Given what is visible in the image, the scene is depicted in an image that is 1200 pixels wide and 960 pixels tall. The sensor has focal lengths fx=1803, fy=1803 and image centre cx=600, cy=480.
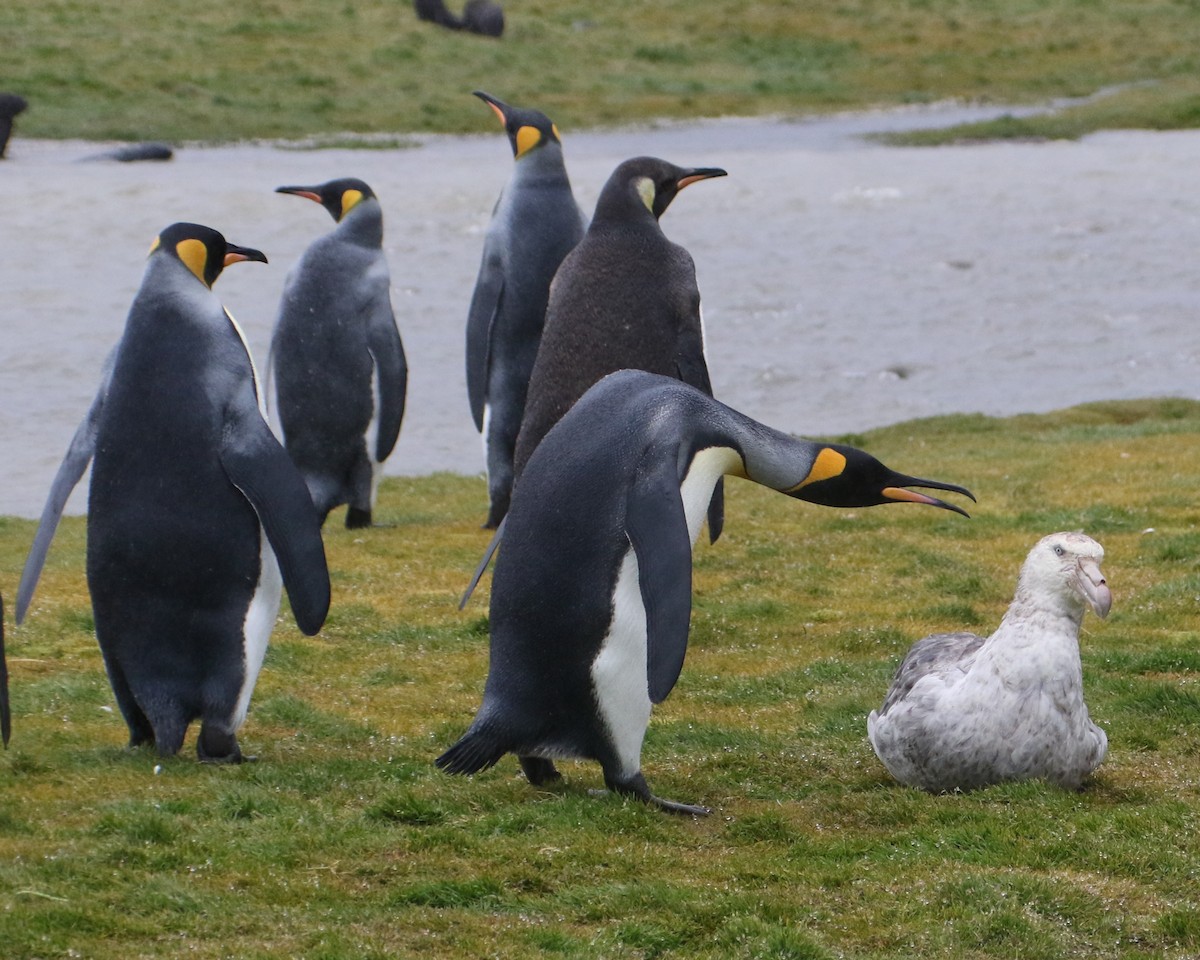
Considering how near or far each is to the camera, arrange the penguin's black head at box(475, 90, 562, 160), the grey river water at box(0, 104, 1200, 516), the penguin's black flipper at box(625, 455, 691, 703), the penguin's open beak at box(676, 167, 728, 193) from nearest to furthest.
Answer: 1. the penguin's black flipper at box(625, 455, 691, 703)
2. the penguin's open beak at box(676, 167, 728, 193)
3. the penguin's black head at box(475, 90, 562, 160)
4. the grey river water at box(0, 104, 1200, 516)

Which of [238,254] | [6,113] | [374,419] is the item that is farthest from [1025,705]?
[6,113]

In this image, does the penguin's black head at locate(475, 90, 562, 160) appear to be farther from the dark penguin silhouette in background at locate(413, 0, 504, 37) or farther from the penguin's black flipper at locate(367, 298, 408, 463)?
the dark penguin silhouette in background at locate(413, 0, 504, 37)

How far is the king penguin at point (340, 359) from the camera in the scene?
11891 millimetres

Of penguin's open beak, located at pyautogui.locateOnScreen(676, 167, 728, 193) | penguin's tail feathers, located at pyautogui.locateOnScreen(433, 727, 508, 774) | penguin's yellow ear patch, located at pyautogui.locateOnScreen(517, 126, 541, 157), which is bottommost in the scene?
penguin's tail feathers, located at pyautogui.locateOnScreen(433, 727, 508, 774)

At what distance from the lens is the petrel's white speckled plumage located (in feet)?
19.7

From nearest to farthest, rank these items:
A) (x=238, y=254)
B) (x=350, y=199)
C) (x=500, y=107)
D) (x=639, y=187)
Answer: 1. (x=238, y=254)
2. (x=639, y=187)
3. (x=350, y=199)
4. (x=500, y=107)

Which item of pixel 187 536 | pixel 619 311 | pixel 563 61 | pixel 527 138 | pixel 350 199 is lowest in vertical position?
pixel 187 536

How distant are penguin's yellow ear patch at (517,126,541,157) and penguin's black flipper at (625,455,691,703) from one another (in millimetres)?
6591

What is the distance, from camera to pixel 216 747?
644 cm

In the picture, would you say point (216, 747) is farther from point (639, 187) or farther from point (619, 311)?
point (639, 187)

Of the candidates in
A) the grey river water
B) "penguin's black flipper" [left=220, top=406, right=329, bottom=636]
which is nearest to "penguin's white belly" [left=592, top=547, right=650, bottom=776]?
"penguin's black flipper" [left=220, top=406, right=329, bottom=636]

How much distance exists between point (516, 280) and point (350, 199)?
1332 millimetres

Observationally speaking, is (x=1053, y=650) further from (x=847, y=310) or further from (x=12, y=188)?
(x=12, y=188)

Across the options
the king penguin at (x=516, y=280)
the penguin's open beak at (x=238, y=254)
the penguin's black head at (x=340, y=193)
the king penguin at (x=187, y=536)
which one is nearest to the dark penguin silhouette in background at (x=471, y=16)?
the penguin's black head at (x=340, y=193)
